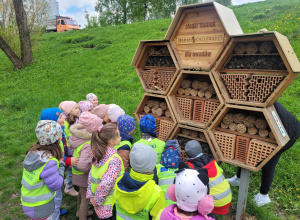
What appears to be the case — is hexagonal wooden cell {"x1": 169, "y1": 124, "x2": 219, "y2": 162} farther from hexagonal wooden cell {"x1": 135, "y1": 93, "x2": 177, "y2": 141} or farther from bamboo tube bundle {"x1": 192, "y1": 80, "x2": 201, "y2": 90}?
bamboo tube bundle {"x1": 192, "y1": 80, "x2": 201, "y2": 90}

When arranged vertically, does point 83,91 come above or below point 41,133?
below

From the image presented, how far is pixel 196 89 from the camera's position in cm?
340

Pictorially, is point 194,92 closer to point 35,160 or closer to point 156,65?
point 156,65

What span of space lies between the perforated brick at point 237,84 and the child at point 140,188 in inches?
56.0

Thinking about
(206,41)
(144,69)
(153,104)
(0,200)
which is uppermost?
(206,41)

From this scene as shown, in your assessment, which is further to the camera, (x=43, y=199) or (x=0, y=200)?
(x=0, y=200)

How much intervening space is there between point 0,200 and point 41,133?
2432mm

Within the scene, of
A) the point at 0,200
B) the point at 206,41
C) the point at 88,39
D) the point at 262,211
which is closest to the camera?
the point at 206,41

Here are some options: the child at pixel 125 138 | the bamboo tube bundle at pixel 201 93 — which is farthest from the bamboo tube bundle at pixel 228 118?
the child at pixel 125 138

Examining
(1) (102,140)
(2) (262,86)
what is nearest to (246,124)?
(2) (262,86)

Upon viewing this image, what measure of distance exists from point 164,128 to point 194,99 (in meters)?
0.74

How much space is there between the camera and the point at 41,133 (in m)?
2.47

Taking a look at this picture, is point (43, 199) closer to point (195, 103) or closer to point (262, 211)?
point (195, 103)

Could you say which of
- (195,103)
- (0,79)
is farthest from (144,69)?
(0,79)
